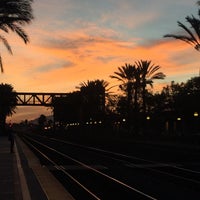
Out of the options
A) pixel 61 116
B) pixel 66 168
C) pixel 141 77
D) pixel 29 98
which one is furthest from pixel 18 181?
pixel 61 116

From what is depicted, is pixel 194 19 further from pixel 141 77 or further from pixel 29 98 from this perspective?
pixel 29 98

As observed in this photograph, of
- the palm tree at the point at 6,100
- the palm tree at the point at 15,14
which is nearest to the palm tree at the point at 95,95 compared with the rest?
the palm tree at the point at 6,100

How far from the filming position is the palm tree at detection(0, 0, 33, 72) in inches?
973

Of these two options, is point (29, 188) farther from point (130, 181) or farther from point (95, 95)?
point (95, 95)

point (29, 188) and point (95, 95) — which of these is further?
point (95, 95)

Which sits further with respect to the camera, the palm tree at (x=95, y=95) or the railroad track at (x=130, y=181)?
the palm tree at (x=95, y=95)

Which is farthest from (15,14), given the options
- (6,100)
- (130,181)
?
(6,100)

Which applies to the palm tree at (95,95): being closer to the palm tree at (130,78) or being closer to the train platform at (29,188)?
the palm tree at (130,78)

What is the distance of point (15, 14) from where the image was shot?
83.9ft

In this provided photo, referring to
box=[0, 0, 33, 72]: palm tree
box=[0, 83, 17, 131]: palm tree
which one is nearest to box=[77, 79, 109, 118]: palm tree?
box=[0, 83, 17, 131]: palm tree

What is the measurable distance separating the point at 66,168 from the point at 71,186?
26.7 feet

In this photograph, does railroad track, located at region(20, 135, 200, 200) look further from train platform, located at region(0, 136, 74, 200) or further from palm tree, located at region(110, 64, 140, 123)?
palm tree, located at region(110, 64, 140, 123)

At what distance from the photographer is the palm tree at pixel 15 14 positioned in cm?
2473

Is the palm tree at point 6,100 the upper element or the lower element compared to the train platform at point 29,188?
upper
